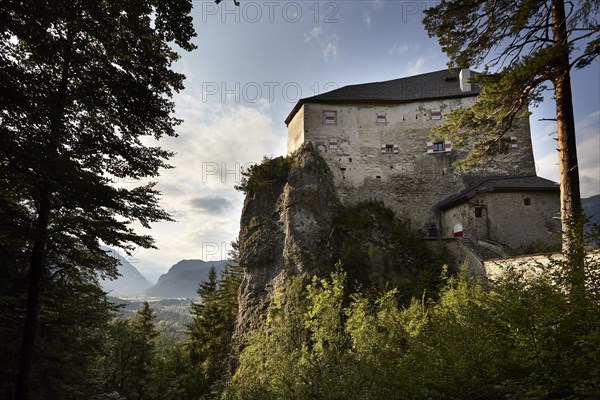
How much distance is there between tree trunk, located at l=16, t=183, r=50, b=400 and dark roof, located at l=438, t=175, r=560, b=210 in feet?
65.4

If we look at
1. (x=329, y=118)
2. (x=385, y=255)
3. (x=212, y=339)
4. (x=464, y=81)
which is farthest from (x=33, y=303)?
(x=464, y=81)

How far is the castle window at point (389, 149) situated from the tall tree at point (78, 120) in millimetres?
17577

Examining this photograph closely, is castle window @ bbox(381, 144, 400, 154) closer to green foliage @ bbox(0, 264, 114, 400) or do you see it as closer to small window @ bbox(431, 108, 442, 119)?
small window @ bbox(431, 108, 442, 119)

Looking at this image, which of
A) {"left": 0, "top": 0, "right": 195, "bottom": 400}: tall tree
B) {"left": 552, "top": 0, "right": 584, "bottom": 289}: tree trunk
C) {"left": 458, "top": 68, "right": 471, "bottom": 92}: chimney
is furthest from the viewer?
{"left": 458, "top": 68, "right": 471, "bottom": 92}: chimney

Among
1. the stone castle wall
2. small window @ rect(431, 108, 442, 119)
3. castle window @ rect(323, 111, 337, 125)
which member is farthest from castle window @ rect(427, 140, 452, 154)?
castle window @ rect(323, 111, 337, 125)

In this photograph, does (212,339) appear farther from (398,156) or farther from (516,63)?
(516,63)

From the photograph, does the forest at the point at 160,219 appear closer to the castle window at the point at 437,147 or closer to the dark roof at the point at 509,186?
the dark roof at the point at 509,186

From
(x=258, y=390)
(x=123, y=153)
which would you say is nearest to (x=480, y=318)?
(x=258, y=390)

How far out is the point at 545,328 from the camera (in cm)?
479

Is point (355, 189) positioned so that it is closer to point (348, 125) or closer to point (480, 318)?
point (348, 125)

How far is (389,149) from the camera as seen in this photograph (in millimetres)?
24891

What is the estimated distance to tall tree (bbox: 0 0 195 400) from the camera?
22.8 feet

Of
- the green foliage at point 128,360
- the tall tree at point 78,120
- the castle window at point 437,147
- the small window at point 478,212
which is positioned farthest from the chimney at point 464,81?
the green foliage at point 128,360

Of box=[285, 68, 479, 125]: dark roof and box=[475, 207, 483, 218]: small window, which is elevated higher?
box=[285, 68, 479, 125]: dark roof
